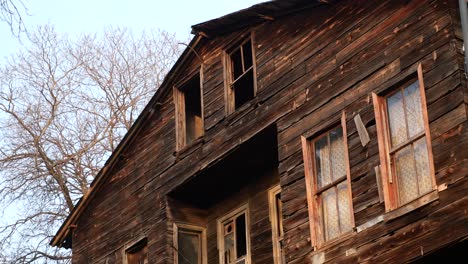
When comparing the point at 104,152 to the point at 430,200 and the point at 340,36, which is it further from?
the point at 430,200

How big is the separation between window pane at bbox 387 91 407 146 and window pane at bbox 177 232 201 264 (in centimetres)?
681

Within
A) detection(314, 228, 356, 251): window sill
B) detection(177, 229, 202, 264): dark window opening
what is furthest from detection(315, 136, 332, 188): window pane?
detection(177, 229, 202, 264): dark window opening

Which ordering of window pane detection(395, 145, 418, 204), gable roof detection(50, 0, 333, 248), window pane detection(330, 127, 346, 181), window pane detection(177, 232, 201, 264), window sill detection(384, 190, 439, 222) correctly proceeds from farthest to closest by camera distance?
window pane detection(177, 232, 201, 264) → gable roof detection(50, 0, 333, 248) → window pane detection(330, 127, 346, 181) → window pane detection(395, 145, 418, 204) → window sill detection(384, 190, 439, 222)

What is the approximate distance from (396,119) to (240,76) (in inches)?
206

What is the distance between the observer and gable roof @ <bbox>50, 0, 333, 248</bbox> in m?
17.6

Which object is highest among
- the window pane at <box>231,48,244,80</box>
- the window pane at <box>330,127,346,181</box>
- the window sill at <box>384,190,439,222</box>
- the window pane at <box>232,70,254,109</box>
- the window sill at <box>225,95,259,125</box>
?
the window pane at <box>231,48,244,80</box>

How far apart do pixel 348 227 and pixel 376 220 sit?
31.6 inches

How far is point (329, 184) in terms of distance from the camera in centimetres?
1533

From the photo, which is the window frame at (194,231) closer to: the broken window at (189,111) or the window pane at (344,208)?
the broken window at (189,111)

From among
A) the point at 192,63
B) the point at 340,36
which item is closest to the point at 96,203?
the point at 192,63

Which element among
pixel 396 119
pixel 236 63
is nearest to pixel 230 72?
pixel 236 63

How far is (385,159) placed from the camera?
14.2 meters

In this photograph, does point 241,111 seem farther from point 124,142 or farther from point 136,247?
point 124,142

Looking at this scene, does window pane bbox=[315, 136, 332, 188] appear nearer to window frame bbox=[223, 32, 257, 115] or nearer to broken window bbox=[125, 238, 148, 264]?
window frame bbox=[223, 32, 257, 115]
